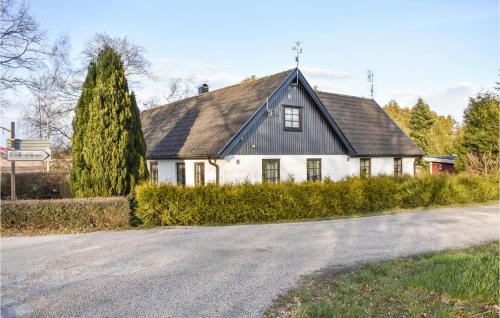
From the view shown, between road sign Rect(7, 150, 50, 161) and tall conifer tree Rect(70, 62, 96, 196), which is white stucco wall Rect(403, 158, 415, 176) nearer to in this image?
tall conifer tree Rect(70, 62, 96, 196)

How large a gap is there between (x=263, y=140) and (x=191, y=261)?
10847 millimetres

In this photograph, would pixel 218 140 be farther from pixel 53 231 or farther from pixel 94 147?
pixel 53 231

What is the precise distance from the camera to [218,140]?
18.4 m

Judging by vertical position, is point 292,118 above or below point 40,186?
above

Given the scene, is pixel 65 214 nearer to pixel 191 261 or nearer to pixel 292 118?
pixel 191 261

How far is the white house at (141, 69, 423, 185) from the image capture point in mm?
18531

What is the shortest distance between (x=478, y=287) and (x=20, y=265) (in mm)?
8588

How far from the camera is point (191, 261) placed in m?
8.88

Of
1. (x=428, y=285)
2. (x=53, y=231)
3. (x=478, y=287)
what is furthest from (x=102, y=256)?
(x=478, y=287)

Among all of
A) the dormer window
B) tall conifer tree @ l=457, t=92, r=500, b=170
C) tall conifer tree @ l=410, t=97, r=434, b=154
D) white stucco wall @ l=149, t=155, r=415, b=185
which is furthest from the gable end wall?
tall conifer tree @ l=410, t=97, r=434, b=154

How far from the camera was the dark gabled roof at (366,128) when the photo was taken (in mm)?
24509

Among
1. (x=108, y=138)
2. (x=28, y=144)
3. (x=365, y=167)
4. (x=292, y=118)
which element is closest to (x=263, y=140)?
(x=292, y=118)

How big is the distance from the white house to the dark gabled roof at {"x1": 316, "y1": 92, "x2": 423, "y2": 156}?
0.32 feet

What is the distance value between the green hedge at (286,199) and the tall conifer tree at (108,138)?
196cm
